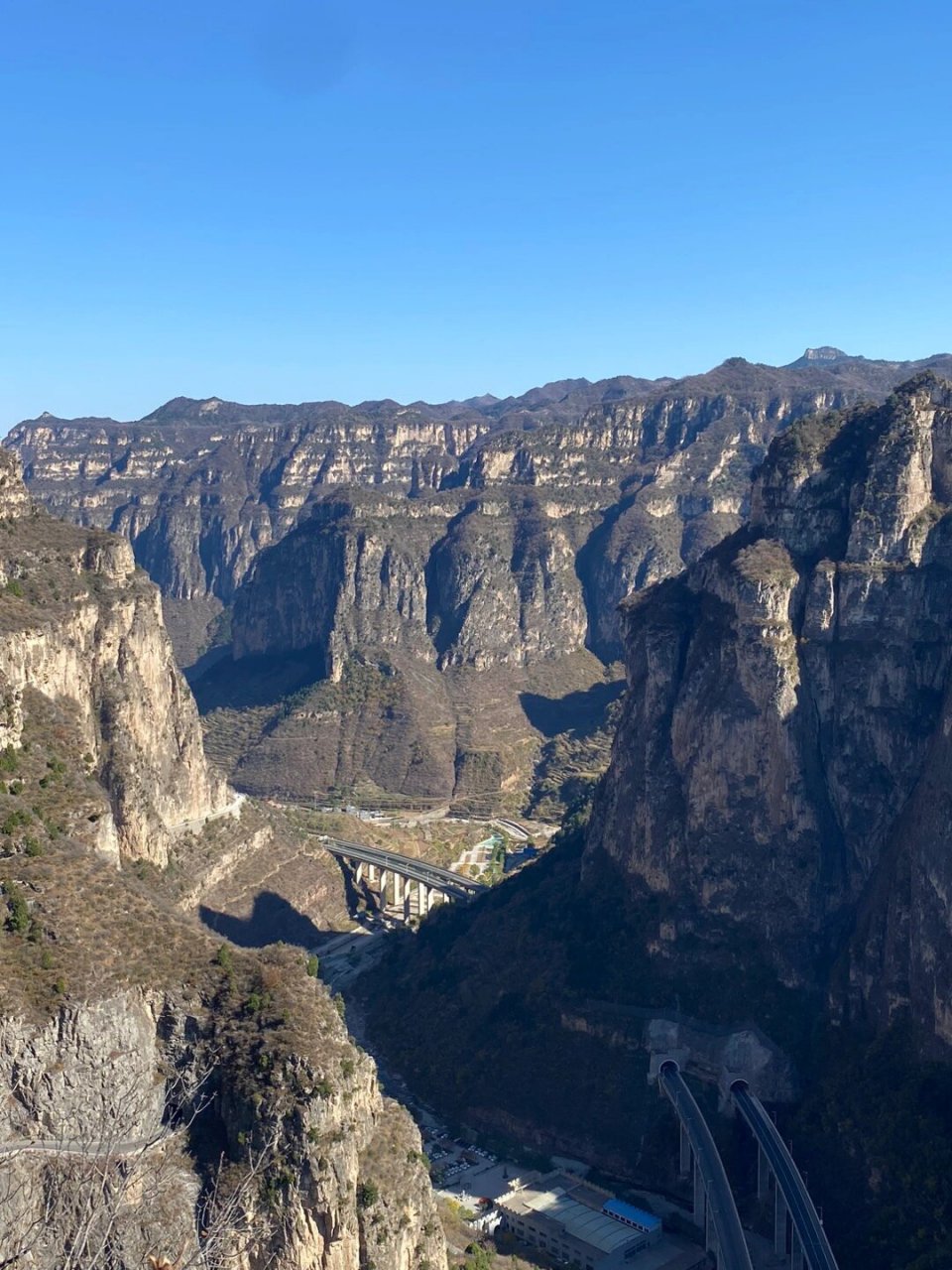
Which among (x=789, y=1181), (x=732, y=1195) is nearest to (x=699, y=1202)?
(x=732, y=1195)

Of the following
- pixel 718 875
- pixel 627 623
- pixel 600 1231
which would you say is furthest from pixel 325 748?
pixel 600 1231

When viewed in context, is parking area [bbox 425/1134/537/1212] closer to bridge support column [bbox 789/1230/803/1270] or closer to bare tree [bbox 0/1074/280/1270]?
bridge support column [bbox 789/1230/803/1270]

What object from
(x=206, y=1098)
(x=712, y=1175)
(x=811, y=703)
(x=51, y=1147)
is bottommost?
(x=712, y=1175)

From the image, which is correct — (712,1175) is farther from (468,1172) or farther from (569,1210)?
(468,1172)

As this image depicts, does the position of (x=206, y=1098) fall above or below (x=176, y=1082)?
below

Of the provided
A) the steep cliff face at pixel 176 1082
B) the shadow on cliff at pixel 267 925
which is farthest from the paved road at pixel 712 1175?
the shadow on cliff at pixel 267 925

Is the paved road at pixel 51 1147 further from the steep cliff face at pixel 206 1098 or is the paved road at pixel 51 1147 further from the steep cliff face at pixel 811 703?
the steep cliff face at pixel 811 703

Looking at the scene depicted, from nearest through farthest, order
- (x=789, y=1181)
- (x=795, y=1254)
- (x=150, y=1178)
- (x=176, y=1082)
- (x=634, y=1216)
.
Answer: (x=150, y=1178) → (x=176, y=1082) → (x=795, y=1254) → (x=789, y=1181) → (x=634, y=1216)
